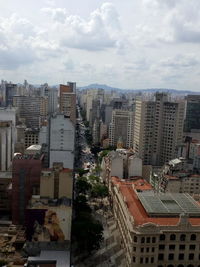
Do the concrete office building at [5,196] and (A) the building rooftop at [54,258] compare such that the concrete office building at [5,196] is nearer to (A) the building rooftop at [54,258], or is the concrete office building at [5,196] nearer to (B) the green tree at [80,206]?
(B) the green tree at [80,206]

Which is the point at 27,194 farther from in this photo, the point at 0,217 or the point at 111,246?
the point at 111,246

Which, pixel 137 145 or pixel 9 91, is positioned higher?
pixel 9 91

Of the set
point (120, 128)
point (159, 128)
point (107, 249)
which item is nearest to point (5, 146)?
point (107, 249)

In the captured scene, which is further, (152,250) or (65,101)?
(65,101)

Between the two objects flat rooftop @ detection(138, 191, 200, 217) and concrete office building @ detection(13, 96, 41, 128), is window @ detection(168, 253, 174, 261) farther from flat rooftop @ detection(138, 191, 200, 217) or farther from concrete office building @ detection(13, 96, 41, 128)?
concrete office building @ detection(13, 96, 41, 128)

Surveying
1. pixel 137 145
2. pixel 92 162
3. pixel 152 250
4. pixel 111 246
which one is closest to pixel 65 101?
pixel 92 162

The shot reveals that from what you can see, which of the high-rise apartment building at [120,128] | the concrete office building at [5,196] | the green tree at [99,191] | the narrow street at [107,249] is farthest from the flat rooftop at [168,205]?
the high-rise apartment building at [120,128]

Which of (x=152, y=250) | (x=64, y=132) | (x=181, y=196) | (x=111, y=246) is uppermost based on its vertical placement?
(x=64, y=132)
